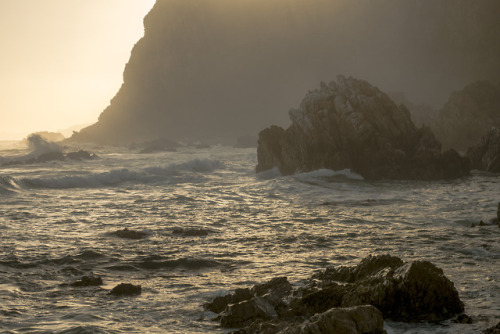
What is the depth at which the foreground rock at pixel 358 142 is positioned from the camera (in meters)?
31.7

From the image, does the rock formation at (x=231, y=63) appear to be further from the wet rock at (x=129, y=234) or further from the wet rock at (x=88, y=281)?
the wet rock at (x=88, y=281)

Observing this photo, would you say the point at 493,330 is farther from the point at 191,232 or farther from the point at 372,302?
the point at 191,232

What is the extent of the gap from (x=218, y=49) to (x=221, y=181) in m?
88.1

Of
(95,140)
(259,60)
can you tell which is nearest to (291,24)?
(259,60)

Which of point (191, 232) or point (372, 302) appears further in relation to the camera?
point (191, 232)

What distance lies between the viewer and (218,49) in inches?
4624

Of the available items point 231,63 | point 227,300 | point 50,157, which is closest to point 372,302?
point 227,300

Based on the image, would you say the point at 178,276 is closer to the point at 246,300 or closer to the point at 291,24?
the point at 246,300

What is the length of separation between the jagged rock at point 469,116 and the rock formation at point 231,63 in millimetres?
54131

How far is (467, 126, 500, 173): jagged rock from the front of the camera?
31.7 meters

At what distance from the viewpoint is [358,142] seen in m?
34.2

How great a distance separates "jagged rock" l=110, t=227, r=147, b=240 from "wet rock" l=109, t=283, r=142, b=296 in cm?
536

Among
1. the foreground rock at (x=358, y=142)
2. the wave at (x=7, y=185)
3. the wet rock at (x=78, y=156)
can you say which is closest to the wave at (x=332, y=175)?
the foreground rock at (x=358, y=142)

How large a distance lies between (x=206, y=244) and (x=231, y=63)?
105658mm
